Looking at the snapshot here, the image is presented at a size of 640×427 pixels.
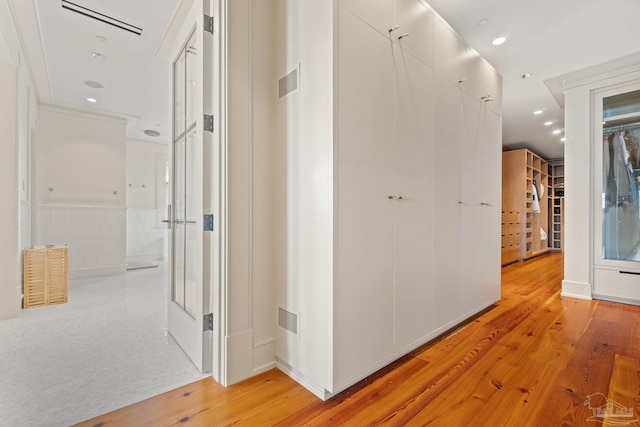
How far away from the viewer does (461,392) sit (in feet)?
5.07

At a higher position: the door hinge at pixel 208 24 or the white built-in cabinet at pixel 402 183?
the door hinge at pixel 208 24

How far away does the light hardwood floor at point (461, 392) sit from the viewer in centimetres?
134

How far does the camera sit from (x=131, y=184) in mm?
6160

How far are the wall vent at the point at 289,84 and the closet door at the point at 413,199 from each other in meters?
0.64

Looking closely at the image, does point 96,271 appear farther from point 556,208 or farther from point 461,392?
point 556,208

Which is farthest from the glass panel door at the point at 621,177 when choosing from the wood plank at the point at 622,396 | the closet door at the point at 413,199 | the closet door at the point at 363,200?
the closet door at the point at 363,200

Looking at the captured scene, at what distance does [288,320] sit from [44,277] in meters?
3.14

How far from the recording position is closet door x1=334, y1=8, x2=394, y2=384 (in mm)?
1520

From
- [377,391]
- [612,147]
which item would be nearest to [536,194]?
[612,147]

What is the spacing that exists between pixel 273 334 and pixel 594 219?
3783 millimetres

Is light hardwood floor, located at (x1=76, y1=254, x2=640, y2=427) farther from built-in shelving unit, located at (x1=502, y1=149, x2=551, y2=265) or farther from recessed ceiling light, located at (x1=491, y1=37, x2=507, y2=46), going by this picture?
built-in shelving unit, located at (x1=502, y1=149, x2=551, y2=265)

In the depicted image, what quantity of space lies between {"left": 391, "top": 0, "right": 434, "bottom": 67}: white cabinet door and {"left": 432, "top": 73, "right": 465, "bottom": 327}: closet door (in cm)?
22

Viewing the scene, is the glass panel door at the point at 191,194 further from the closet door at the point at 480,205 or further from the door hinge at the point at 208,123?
the closet door at the point at 480,205

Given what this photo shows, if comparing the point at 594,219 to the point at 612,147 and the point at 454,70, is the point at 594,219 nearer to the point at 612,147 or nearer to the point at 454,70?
the point at 612,147
